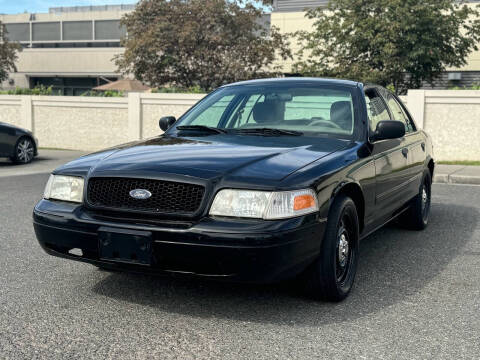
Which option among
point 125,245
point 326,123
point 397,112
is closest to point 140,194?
point 125,245

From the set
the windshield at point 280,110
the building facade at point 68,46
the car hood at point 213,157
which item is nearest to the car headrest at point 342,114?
the windshield at point 280,110

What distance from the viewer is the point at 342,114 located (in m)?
5.24

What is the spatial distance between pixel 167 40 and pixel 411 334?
23.5 m

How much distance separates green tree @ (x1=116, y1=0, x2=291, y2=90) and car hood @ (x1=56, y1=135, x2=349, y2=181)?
21.1 m

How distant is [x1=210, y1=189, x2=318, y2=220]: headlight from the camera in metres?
3.71

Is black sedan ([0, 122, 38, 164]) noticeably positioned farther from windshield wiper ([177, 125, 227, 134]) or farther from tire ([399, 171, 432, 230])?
tire ([399, 171, 432, 230])

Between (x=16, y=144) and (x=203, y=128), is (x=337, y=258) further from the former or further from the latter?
(x=16, y=144)

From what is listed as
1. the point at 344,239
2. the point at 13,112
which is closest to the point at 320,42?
the point at 13,112

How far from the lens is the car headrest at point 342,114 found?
16.9ft

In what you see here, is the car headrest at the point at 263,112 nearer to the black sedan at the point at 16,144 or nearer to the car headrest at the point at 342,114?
the car headrest at the point at 342,114

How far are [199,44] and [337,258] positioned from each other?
23.0 meters

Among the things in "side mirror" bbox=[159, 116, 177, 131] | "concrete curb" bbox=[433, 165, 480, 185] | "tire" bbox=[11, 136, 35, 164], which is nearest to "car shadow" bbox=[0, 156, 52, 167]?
"tire" bbox=[11, 136, 35, 164]

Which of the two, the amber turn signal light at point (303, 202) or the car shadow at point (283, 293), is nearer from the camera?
the amber turn signal light at point (303, 202)

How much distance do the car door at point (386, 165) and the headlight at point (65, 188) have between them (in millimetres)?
2297
